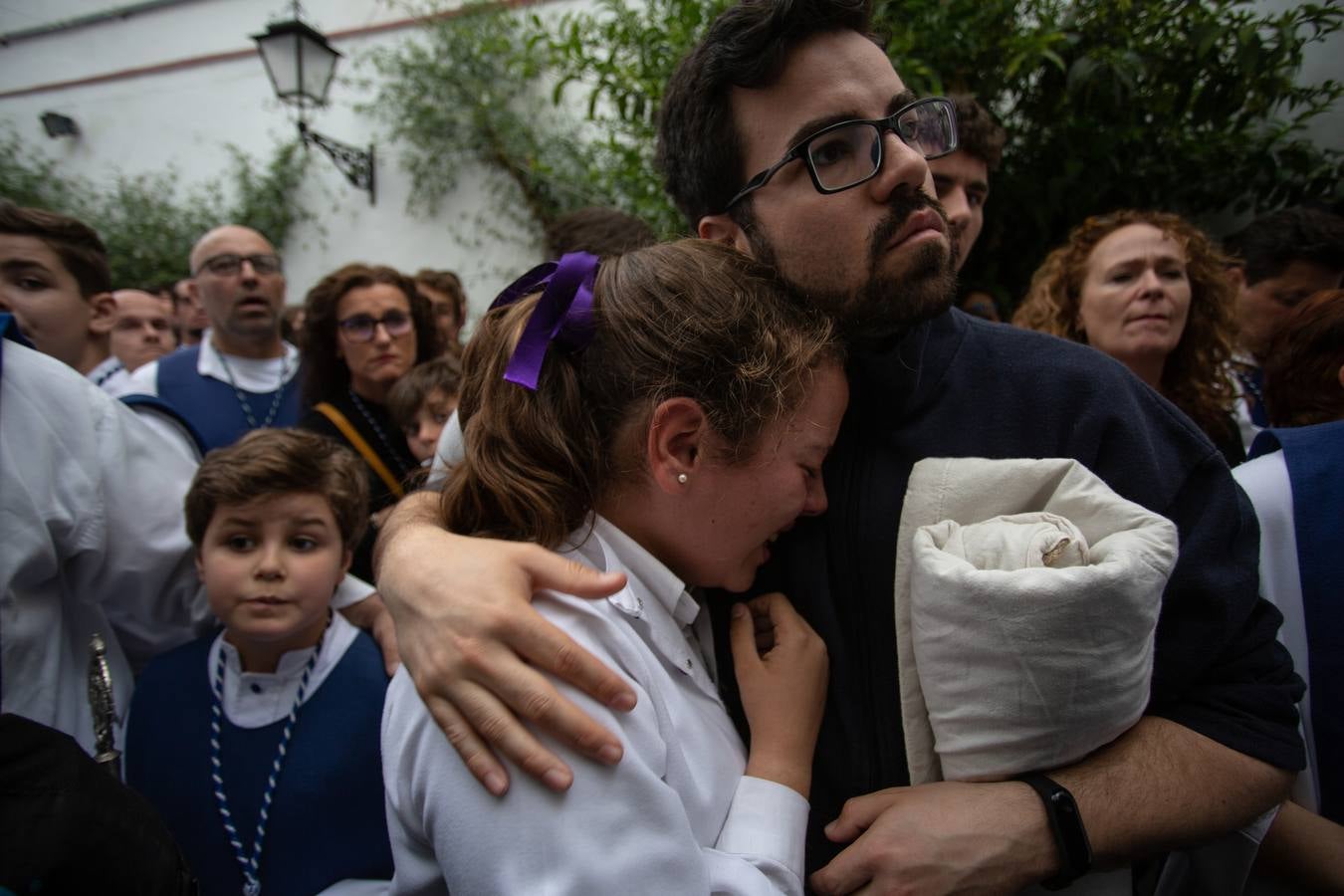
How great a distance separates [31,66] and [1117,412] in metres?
A: 6.96

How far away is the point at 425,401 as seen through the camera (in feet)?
9.45

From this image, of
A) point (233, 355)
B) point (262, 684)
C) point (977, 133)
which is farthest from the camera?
point (233, 355)

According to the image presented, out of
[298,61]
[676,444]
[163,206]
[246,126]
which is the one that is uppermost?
[298,61]

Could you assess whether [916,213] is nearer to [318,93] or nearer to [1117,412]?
[1117,412]

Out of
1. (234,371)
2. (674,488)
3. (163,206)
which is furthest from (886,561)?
(163,206)

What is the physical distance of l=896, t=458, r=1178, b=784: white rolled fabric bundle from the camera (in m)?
1.00

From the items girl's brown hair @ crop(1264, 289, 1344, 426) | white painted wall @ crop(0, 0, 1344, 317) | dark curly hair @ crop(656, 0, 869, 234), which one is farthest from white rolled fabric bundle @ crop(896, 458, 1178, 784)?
white painted wall @ crop(0, 0, 1344, 317)

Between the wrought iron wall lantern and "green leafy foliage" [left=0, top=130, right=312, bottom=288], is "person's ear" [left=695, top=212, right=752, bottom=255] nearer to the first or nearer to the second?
the wrought iron wall lantern

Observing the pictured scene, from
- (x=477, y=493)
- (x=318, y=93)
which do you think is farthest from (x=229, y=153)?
(x=477, y=493)

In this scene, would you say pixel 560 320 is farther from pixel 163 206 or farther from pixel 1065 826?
pixel 163 206

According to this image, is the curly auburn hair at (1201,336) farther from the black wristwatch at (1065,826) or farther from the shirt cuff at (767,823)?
the shirt cuff at (767,823)

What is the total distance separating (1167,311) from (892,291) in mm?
1835

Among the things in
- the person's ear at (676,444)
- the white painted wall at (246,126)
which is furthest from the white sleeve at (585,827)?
the white painted wall at (246,126)

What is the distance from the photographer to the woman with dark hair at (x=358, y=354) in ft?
10.0
